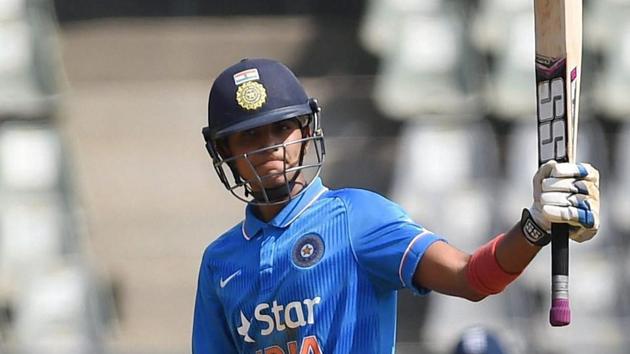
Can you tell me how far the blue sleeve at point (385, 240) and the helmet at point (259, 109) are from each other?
0.47ft

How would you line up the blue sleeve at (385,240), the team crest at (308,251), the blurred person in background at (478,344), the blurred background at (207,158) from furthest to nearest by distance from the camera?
1. the blurred background at (207,158)
2. the blurred person in background at (478,344)
3. the team crest at (308,251)
4. the blue sleeve at (385,240)

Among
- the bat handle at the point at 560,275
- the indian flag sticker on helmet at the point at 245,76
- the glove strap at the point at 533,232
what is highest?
the indian flag sticker on helmet at the point at 245,76

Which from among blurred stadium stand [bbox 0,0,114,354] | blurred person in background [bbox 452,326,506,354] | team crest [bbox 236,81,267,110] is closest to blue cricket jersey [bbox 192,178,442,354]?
team crest [bbox 236,81,267,110]

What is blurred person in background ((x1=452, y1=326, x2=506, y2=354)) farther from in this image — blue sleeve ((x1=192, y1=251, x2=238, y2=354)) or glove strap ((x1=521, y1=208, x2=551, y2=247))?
glove strap ((x1=521, y1=208, x2=551, y2=247))

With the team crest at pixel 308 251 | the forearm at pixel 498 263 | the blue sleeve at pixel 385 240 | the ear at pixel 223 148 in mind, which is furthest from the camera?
the ear at pixel 223 148

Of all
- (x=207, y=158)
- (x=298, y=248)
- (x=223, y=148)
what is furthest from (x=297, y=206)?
(x=207, y=158)

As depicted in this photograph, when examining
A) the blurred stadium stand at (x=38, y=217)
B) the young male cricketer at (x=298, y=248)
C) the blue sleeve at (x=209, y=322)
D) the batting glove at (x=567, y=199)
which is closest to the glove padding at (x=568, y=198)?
the batting glove at (x=567, y=199)

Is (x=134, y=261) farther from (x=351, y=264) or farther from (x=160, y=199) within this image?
(x=351, y=264)

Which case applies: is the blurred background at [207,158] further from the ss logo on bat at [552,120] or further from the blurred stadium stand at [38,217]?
the ss logo on bat at [552,120]

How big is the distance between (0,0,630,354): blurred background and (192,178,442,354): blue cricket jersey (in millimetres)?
3888

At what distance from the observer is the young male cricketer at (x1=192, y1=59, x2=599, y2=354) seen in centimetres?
311

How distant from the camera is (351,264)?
10.4 feet

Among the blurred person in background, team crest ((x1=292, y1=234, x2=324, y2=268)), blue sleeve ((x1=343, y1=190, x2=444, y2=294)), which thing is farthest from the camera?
the blurred person in background

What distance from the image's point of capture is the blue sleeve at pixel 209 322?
11.2 feet
